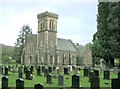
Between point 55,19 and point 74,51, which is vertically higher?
point 55,19

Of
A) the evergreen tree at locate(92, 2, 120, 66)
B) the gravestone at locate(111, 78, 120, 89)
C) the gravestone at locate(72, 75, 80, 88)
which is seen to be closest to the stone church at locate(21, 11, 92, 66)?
the evergreen tree at locate(92, 2, 120, 66)

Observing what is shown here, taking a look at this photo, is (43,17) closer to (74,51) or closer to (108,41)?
(74,51)

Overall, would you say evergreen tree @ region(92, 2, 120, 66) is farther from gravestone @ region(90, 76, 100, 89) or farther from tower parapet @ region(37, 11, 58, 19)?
tower parapet @ region(37, 11, 58, 19)

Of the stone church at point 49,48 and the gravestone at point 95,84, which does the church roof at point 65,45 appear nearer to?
the stone church at point 49,48

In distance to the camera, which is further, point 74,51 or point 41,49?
point 74,51

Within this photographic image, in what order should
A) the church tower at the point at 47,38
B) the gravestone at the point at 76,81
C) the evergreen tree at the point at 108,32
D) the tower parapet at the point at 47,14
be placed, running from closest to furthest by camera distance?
the gravestone at the point at 76,81 < the evergreen tree at the point at 108,32 < the church tower at the point at 47,38 < the tower parapet at the point at 47,14

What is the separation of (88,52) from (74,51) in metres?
3.78

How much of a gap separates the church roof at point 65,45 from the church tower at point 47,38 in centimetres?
200

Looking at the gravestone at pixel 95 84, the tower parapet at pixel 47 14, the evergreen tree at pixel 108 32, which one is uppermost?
the tower parapet at pixel 47 14

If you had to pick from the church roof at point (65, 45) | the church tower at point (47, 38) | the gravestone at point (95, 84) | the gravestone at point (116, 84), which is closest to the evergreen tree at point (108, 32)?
the gravestone at point (95, 84)

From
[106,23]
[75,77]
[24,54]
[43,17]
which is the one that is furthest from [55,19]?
[75,77]

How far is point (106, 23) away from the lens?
33812 millimetres

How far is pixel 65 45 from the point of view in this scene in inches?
2773

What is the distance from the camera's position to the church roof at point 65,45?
68.8 m
